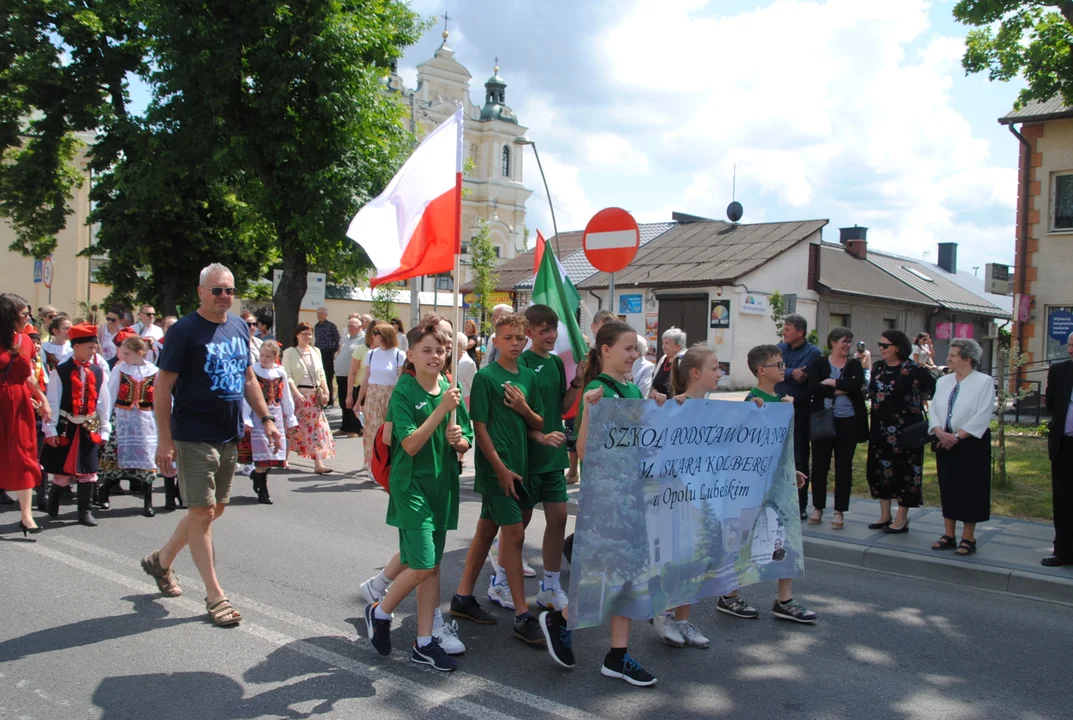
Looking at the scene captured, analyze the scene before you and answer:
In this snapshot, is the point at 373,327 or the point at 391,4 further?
the point at 391,4

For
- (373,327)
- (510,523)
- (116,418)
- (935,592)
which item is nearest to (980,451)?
(935,592)

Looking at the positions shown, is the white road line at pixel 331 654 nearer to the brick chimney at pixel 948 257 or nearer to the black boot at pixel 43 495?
the black boot at pixel 43 495

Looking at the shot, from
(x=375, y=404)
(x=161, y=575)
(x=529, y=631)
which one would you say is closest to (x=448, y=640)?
(x=529, y=631)

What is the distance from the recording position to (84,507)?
24.9ft

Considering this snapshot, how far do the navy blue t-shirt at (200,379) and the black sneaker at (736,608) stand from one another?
10.7ft

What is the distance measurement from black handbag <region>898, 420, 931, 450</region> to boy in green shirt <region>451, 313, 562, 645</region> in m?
3.97

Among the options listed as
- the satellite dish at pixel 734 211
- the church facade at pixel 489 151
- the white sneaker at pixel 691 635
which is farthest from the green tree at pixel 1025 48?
the church facade at pixel 489 151

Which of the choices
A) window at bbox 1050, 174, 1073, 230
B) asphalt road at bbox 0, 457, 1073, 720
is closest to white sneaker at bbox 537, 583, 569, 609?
asphalt road at bbox 0, 457, 1073, 720

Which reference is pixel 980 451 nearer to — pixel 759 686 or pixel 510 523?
pixel 759 686

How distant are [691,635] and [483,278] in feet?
120

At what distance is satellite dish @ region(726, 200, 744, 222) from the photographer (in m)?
37.8

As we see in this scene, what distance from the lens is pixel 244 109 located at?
1764 cm

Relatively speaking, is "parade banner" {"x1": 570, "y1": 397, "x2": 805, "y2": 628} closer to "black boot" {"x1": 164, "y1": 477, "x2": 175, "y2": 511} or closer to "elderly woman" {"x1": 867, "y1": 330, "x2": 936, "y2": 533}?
"elderly woman" {"x1": 867, "y1": 330, "x2": 936, "y2": 533}

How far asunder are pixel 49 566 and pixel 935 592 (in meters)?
6.39
